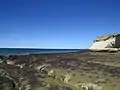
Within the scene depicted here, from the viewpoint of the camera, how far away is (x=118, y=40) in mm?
48906

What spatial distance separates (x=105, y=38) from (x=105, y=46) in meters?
3.39

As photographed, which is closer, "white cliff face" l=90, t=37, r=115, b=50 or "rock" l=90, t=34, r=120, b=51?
"rock" l=90, t=34, r=120, b=51

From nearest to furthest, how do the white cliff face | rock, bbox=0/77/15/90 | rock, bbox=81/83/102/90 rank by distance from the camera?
rock, bbox=81/83/102/90, rock, bbox=0/77/15/90, the white cliff face

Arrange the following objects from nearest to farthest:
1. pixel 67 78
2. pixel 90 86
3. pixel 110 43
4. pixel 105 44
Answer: pixel 90 86 → pixel 67 78 → pixel 110 43 → pixel 105 44

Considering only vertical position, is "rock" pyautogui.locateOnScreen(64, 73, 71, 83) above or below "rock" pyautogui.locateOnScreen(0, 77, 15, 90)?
above

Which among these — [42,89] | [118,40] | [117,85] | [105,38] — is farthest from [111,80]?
[105,38]

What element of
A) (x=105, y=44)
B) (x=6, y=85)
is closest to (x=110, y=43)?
(x=105, y=44)

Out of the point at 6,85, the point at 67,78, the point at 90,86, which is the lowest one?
the point at 6,85

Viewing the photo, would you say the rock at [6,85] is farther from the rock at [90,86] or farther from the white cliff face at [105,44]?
the white cliff face at [105,44]

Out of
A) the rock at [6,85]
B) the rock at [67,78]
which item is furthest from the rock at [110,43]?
A: the rock at [6,85]

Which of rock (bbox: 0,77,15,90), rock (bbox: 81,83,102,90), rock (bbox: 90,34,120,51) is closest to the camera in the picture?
rock (bbox: 81,83,102,90)

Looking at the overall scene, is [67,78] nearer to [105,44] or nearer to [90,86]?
[90,86]

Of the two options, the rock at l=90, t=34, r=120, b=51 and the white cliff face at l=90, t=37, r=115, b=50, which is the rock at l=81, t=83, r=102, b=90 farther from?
the white cliff face at l=90, t=37, r=115, b=50

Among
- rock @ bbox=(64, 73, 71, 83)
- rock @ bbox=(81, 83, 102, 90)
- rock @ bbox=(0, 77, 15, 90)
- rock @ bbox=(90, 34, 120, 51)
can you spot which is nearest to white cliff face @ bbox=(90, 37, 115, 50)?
rock @ bbox=(90, 34, 120, 51)
